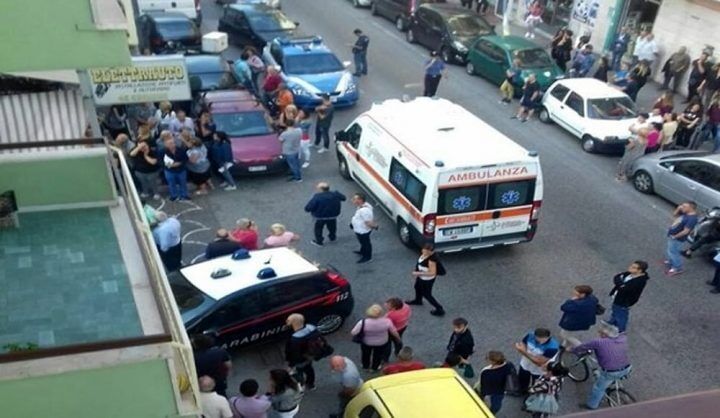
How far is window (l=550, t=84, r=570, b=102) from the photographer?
60.1 ft

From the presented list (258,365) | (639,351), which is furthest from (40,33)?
(639,351)

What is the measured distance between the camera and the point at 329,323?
34.7 feet

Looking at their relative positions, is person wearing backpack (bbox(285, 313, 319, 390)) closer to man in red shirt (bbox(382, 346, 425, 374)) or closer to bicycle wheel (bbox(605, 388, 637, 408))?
man in red shirt (bbox(382, 346, 425, 374))

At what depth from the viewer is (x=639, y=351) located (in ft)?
34.9

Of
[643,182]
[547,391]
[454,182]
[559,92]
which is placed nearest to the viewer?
[547,391]

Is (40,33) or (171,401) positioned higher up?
(40,33)

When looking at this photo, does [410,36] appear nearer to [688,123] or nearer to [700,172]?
[688,123]

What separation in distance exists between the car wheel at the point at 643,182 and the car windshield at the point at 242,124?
8407 mm

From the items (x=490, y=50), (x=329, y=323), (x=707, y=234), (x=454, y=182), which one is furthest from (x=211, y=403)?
(x=490, y=50)

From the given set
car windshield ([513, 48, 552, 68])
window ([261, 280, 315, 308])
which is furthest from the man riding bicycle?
car windshield ([513, 48, 552, 68])

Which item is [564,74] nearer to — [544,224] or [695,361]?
[544,224]

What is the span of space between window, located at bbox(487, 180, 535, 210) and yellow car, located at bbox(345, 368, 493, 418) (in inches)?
183

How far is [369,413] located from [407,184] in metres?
5.54

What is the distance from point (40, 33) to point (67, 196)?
2.18m
